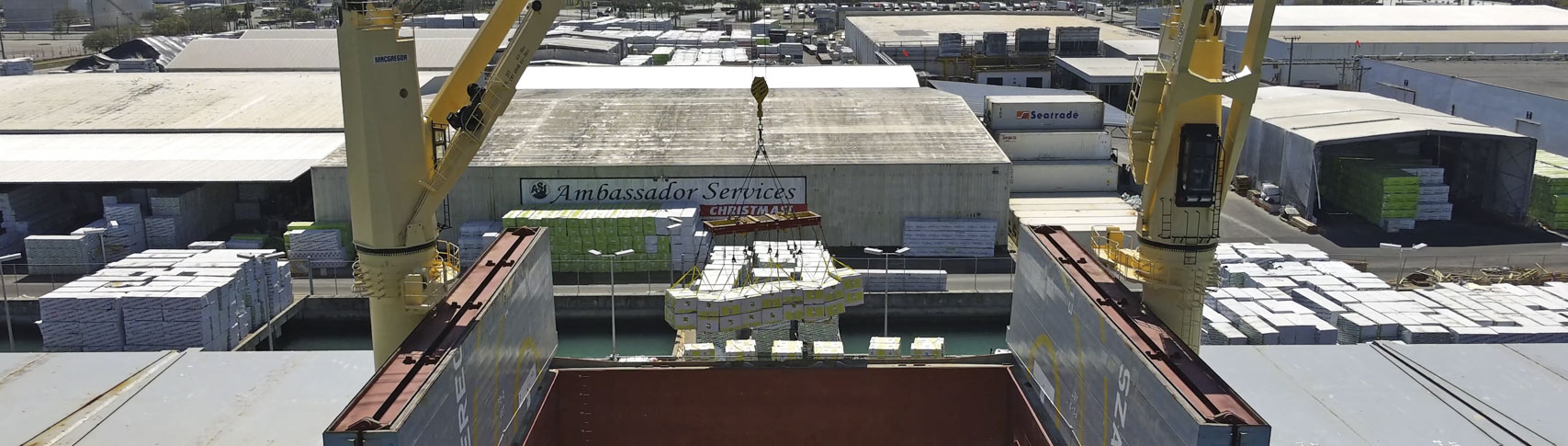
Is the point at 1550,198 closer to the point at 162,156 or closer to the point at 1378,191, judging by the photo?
the point at 1378,191

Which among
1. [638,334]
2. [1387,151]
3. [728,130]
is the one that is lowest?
[638,334]

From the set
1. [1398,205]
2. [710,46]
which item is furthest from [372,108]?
[710,46]

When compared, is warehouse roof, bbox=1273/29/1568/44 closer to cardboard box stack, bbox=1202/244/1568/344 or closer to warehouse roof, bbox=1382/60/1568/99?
warehouse roof, bbox=1382/60/1568/99

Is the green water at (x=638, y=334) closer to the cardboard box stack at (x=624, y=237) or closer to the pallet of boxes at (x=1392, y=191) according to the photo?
the cardboard box stack at (x=624, y=237)

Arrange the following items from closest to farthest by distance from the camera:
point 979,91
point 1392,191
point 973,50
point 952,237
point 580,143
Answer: point 952,237 → point 1392,191 → point 580,143 → point 979,91 → point 973,50

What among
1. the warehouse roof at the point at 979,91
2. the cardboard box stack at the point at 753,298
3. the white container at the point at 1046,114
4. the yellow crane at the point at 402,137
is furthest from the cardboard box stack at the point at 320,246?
the warehouse roof at the point at 979,91

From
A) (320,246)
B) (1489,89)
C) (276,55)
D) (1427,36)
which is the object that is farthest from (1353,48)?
(276,55)

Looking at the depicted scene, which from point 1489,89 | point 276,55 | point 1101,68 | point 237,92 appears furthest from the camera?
point 276,55
